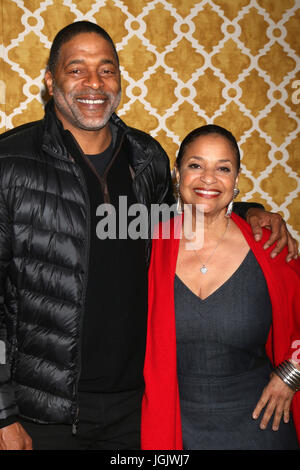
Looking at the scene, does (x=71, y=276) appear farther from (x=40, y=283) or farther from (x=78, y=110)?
(x=78, y=110)

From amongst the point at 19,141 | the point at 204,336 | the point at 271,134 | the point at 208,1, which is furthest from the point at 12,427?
the point at 208,1

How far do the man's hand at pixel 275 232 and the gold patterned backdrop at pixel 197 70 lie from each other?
1.20 m

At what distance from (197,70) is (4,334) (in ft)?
6.71

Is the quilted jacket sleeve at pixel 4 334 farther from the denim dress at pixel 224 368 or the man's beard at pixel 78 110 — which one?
the denim dress at pixel 224 368

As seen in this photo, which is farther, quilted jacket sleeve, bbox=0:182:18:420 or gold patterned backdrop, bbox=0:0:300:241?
gold patterned backdrop, bbox=0:0:300:241

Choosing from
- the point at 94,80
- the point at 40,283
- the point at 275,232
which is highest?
the point at 94,80

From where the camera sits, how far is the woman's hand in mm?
1546

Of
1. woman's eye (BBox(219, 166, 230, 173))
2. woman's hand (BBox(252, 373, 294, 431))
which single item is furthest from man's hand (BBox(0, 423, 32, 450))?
woman's eye (BBox(219, 166, 230, 173))

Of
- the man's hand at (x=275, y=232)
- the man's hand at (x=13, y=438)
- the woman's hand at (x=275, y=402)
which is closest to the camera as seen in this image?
the man's hand at (x=13, y=438)

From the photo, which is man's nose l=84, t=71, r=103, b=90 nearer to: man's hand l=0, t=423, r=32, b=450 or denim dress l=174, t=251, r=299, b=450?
denim dress l=174, t=251, r=299, b=450

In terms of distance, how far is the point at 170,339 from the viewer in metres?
1.58

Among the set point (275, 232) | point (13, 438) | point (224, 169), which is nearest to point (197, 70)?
point (224, 169)

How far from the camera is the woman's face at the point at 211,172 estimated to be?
5.46ft

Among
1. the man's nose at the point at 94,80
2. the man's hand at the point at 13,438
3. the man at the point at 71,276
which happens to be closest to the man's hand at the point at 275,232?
the man at the point at 71,276
